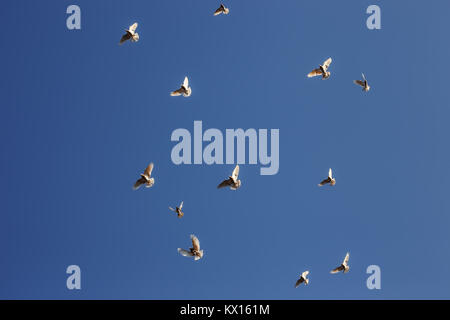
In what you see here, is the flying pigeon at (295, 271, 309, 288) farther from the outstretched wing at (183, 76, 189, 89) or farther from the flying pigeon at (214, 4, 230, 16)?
the flying pigeon at (214, 4, 230, 16)

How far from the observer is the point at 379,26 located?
18.7 metres

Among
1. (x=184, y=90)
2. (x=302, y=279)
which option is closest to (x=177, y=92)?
(x=184, y=90)

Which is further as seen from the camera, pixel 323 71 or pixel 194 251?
pixel 323 71

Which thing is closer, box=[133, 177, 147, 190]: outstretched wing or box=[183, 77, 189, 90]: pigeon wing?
box=[133, 177, 147, 190]: outstretched wing

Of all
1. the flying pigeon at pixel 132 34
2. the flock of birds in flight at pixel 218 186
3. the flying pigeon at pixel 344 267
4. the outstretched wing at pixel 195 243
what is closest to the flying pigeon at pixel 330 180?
the flock of birds in flight at pixel 218 186

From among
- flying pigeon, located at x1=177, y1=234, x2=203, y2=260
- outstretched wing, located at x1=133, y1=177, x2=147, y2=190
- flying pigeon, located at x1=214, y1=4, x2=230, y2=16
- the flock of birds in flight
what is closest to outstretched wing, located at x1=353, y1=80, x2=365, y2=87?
the flock of birds in flight

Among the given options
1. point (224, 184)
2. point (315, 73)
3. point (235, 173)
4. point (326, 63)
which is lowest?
point (224, 184)

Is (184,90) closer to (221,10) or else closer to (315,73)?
(221,10)

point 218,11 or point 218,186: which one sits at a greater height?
point 218,11

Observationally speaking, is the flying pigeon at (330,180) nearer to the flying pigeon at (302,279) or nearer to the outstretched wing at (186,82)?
the flying pigeon at (302,279)

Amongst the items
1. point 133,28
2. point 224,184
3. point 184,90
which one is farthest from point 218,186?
point 133,28

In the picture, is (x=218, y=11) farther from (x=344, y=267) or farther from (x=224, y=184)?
→ (x=344, y=267)

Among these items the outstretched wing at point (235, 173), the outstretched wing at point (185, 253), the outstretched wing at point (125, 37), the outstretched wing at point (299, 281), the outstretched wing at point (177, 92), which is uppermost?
the outstretched wing at point (125, 37)
